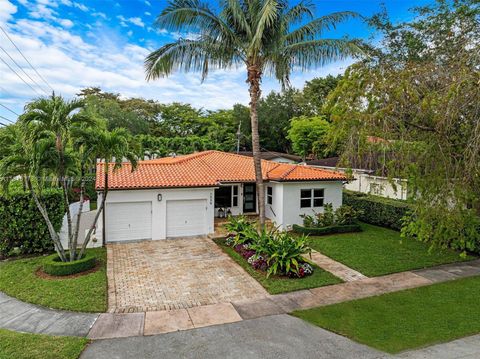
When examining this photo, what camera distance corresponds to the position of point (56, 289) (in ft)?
32.1

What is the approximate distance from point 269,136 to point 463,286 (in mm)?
38156

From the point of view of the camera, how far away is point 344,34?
13.2 metres

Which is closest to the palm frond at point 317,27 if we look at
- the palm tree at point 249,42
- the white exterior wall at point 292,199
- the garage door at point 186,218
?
the palm tree at point 249,42

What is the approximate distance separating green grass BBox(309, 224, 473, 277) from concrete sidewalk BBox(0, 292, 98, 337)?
30.1 ft

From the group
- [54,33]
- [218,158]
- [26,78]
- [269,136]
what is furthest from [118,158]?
[269,136]

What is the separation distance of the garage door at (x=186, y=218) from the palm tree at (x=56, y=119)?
631 centimetres

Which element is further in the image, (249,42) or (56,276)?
(249,42)

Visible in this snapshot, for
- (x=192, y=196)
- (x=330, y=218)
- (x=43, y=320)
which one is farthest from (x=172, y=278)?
(x=330, y=218)

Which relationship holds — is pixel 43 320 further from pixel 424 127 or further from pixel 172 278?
pixel 424 127

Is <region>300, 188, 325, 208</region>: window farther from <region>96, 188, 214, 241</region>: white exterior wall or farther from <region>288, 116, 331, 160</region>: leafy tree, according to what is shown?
<region>288, 116, 331, 160</region>: leafy tree

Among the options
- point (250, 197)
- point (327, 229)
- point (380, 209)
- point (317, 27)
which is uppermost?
point (317, 27)

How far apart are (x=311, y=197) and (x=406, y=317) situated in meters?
10.3

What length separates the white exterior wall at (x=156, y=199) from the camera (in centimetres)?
1505

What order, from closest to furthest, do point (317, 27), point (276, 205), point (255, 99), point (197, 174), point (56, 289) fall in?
1. point (56, 289)
2. point (317, 27)
3. point (255, 99)
4. point (197, 174)
5. point (276, 205)
